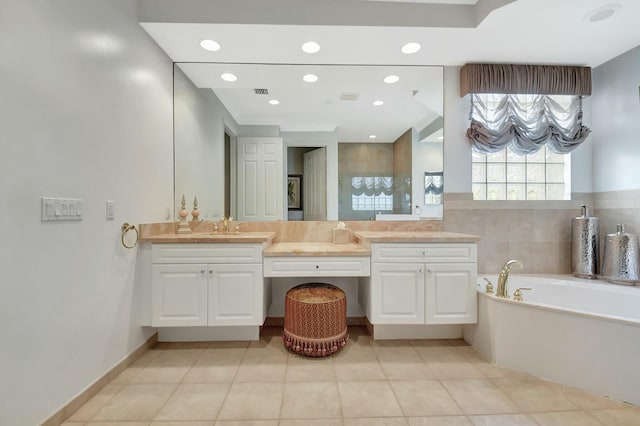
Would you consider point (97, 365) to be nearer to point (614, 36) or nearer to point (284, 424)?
point (284, 424)

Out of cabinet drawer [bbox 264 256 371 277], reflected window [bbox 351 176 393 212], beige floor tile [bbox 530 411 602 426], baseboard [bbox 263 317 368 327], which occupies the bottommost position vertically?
beige floor tile [bbox 530 411 602 426]

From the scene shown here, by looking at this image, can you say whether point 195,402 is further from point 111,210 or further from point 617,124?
point 617,124

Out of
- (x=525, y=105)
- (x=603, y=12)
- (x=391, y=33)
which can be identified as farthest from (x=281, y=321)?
(x=603, y=12)

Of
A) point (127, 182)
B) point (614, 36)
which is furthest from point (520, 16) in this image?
point (127, 182)

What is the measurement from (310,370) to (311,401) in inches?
12.1

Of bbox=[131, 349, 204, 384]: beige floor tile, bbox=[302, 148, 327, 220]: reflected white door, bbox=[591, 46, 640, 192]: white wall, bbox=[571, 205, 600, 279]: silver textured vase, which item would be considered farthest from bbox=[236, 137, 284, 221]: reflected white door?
bbox=[591, 46, 640, 192]: white wall

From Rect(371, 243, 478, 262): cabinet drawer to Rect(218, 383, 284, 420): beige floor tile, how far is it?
3.63 ft

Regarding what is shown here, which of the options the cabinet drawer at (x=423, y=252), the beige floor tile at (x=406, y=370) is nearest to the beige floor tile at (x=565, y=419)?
the beige floor tile at (x=406, y=370)

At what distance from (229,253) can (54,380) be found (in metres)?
1.10

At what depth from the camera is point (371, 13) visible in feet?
6.64

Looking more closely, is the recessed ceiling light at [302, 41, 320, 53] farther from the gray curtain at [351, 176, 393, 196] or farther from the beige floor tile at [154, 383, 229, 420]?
the beige floor tile at [154, 383, 229, 420]

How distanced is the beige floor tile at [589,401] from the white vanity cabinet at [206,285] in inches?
77.6

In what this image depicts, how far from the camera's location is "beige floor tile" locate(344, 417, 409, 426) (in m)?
1.43

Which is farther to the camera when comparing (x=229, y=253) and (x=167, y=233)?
(x=167, y=233)
